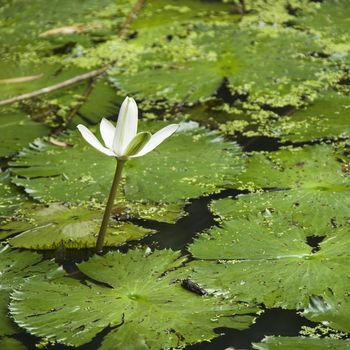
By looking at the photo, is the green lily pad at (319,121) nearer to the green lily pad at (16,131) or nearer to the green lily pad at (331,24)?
the green lily pad at (331,24)

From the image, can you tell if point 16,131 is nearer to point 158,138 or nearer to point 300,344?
point 158,138

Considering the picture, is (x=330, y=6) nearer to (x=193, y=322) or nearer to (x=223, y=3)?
(x=223, y=3)

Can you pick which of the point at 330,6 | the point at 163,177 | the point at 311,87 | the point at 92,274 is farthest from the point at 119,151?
the point at 330,6

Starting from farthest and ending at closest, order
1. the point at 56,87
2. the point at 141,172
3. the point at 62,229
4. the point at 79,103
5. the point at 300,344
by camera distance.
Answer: the point at 56,87 < the point at 79,103 < the point at 141,172 < the point at 62,229 < the point at 300,344

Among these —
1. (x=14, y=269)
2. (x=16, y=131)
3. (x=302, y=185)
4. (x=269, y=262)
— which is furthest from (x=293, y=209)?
(x=16, y=131)

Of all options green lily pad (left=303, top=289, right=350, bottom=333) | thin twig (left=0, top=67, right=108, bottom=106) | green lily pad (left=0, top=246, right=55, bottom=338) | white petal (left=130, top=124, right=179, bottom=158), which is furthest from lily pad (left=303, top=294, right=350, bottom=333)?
thin twig (left=0, top=67, right=108, bottom=106)
